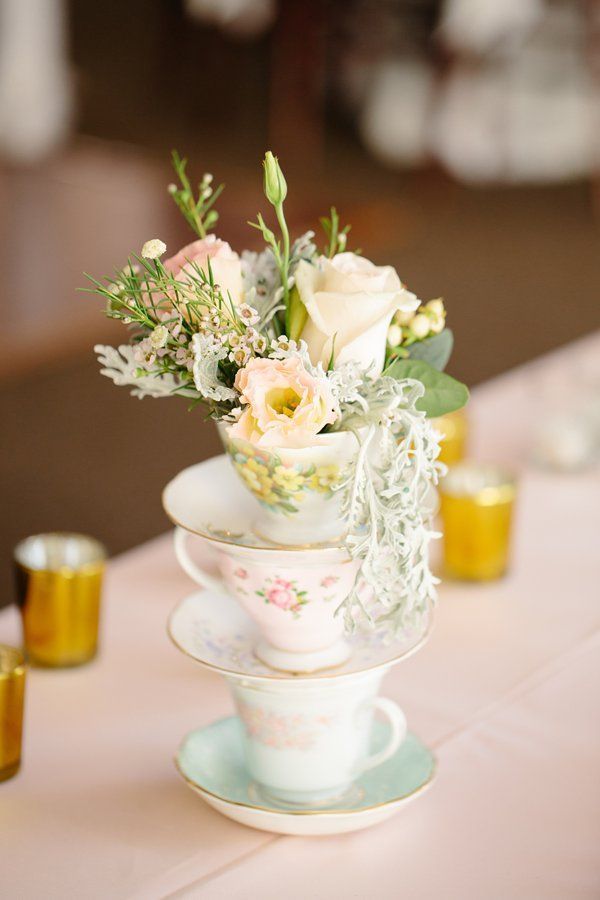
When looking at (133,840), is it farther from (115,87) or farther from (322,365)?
(115,87)

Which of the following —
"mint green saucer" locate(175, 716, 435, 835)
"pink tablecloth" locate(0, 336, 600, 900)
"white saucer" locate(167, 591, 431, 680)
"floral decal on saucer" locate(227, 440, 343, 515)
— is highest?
"floral decal on saucer" locate(227, 440, 343, 515)

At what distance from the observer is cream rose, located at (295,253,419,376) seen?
93 cm

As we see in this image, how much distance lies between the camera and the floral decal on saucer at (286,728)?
1057 millimetres

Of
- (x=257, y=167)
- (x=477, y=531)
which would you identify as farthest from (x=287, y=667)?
(x=257, y=167)

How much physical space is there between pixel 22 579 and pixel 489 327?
3.23 m

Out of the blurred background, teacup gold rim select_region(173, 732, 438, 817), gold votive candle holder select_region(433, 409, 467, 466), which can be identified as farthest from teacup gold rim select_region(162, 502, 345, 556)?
the blurred background

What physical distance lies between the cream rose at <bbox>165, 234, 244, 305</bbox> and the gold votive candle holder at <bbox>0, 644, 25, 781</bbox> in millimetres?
386

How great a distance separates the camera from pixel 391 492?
92 centimetres

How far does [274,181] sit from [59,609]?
555 mm

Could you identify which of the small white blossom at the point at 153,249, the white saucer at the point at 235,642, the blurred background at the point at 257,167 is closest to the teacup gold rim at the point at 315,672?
the white saucer at the point at 235,642

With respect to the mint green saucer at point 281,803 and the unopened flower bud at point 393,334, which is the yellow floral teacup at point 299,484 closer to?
the unopened flower bud at point 393,334

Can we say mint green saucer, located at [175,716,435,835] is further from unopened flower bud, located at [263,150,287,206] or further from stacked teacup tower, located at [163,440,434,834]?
unopened flower bud, located at [263,150,287,206]

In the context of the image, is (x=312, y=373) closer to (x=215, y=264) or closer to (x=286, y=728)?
(x=215, y=264)

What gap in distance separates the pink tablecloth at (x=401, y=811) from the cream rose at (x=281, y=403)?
36cm
